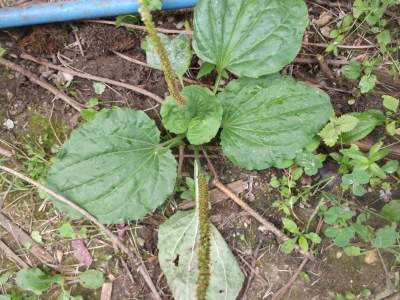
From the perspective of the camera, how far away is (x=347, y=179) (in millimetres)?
2662

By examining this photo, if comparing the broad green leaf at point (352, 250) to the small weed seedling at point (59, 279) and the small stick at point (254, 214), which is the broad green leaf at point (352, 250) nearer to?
the small stick at point (254, 214)

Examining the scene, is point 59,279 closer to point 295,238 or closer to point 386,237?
point 295,238

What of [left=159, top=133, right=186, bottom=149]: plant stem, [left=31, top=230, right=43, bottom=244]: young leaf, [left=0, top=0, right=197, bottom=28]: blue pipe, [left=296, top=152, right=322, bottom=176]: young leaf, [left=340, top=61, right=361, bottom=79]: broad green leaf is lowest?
[left=31, top=230, right=43, bottom=244]: young leaf

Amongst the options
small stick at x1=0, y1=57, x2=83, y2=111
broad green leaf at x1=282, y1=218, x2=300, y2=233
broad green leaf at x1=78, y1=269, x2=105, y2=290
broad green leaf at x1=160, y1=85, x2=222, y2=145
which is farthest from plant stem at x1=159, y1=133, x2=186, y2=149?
broad green leaf at x1=78, y1=269, x2=105, y2=290

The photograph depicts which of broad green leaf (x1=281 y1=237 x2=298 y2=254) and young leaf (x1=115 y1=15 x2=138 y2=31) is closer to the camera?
broad green leaf (x1=281 y1=237 x2=298 y2=254)

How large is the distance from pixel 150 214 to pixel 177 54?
1.22 metres

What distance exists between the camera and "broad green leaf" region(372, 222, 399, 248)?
2559mm

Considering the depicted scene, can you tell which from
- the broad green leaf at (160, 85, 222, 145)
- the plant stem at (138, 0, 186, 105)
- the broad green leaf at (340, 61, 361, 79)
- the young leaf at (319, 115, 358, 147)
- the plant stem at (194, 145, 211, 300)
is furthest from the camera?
the broad green leaf at (340, 61, 361, 79)

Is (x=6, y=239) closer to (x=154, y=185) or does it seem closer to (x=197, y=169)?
(x=154, y=185)

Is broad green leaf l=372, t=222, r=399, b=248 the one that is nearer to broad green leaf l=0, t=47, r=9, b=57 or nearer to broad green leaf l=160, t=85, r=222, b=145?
broad green leaf l=160, t=85, r=222, b=145

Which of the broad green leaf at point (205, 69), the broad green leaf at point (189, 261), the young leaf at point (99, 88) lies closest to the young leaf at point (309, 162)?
the broad green leaf at point (189, 261)

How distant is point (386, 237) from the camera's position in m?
2.57

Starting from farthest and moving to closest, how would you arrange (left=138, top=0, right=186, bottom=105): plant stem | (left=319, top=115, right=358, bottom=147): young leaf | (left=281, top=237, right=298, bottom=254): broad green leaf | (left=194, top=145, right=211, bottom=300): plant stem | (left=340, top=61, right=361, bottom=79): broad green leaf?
1. (left=340, top=61, right=361, bottom=79): broad green leaf
2. (left=281, top=237, right=298, bottom=254): broad green leaf
3. (left=319, top=115, right=358, bottom=147): young leaf
4. (left=194, top=145, right=211, bottom=300): plant stem
5. (left=138, top=0, right=186, bottom=105): plant stem

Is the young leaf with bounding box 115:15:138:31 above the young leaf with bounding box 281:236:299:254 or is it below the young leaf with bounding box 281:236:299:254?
above
